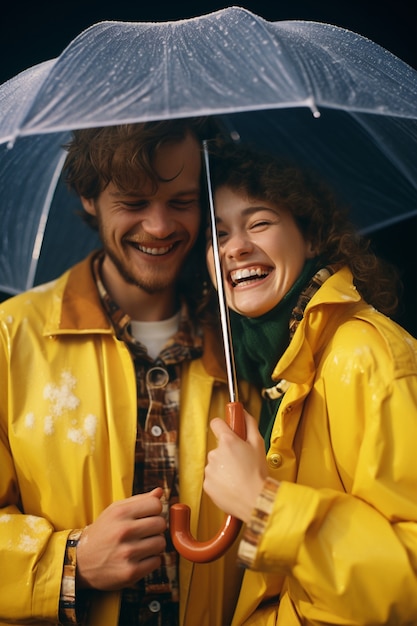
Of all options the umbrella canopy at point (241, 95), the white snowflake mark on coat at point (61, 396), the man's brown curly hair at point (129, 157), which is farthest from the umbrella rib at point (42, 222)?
the white snowflake mark on coat at point (61, 396)

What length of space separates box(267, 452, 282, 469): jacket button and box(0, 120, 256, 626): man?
0.32 m

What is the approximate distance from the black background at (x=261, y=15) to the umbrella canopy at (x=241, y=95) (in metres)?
0.88

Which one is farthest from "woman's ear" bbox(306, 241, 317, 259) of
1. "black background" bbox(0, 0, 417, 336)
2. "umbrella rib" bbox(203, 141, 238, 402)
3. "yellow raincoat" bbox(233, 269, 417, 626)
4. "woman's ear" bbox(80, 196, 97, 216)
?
"black background" bbox(0, 0, 417, 336)

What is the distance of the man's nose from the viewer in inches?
105

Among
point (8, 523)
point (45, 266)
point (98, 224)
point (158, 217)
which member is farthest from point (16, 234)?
point (8, 523)

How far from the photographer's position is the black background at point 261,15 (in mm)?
3770

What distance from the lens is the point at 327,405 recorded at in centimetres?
229

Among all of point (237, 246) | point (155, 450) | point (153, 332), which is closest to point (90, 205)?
point (153, 332)

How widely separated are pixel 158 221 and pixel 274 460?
83 centimetres

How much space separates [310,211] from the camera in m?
2.65

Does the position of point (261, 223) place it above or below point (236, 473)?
above

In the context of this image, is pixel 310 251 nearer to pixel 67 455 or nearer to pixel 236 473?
pixel 236 473

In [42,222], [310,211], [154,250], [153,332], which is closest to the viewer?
[310,211]

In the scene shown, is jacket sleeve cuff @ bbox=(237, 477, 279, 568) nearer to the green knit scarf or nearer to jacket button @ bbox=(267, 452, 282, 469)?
jacket button @ bbox=(267, 452, 282, 469)
